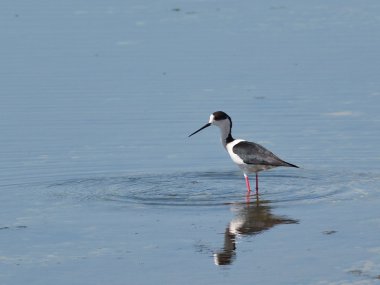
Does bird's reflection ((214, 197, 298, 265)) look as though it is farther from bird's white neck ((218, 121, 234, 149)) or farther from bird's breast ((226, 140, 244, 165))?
bird's white neck ((218, 121, 234, 149))

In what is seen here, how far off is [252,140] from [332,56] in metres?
5.36

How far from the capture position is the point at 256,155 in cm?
1411

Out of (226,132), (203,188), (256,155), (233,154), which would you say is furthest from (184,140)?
(203,188)

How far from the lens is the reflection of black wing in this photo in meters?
13.9

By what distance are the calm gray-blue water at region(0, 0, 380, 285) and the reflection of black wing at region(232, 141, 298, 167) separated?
0.35m

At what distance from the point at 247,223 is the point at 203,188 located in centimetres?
162

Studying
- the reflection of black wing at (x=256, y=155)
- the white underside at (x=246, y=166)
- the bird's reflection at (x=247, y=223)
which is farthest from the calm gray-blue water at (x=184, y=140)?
the reflection of black wing at (x=256, y=155)

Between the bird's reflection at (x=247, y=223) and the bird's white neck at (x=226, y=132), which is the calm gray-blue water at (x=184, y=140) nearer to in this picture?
the bird's reflection at (x=247, y=223)

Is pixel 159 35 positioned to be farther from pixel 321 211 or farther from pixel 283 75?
pixel 321 211

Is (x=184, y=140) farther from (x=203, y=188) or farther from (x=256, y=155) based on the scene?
(x=203, y=188)

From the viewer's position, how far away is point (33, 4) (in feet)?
85.4

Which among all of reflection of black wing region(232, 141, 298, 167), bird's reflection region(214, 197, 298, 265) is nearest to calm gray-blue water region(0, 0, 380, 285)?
bird's reflection region(214, 197, 298, 265)

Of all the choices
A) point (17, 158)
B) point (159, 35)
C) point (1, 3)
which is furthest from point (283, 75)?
point (1, 3)

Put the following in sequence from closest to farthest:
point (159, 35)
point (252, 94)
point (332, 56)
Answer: point (252, 94) → point (332, 56) → point (159, 35)
